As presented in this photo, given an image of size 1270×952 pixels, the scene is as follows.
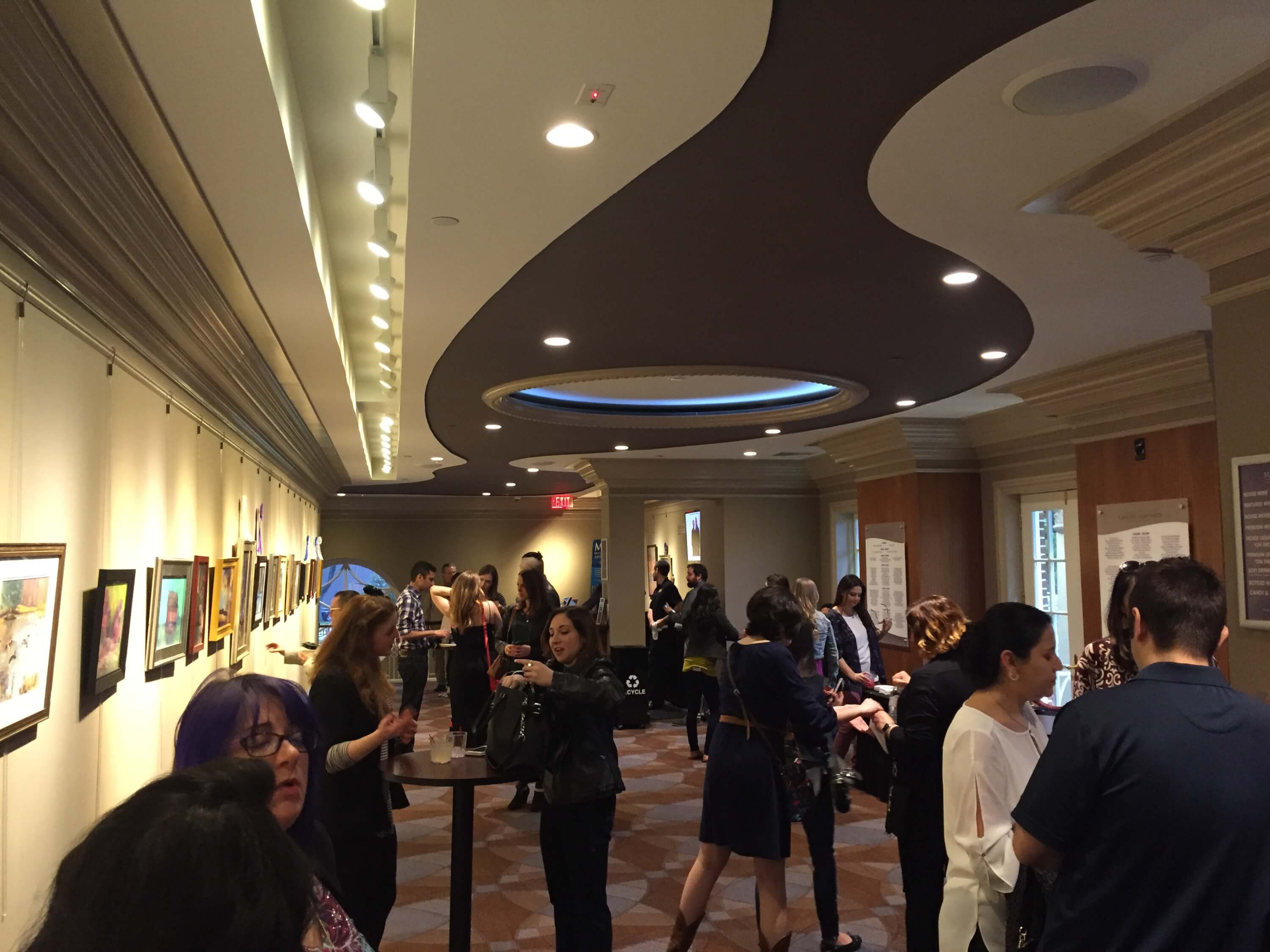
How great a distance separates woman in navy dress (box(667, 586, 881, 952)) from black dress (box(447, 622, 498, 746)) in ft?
11.3

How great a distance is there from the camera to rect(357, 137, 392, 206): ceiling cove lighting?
2.91 m

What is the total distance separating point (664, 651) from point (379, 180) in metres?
8.09

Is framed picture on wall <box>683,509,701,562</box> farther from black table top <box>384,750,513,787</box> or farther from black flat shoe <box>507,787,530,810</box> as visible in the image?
black table top <box>384,750,513,787</box>

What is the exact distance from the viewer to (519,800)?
21.8ft

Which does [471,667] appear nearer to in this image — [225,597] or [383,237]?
[225,597]

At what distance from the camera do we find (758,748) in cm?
356

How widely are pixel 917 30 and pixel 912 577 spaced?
670 centimetres

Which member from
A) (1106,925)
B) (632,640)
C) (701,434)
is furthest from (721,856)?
(632,640)

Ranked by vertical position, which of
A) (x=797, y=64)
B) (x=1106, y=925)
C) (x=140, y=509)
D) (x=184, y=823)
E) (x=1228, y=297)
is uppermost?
(x=797, y=64)

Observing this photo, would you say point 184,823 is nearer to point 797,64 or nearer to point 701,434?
point 797,64

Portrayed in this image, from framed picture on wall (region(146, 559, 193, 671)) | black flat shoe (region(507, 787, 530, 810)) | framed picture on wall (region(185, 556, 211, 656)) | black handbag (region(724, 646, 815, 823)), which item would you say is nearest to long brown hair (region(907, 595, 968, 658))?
black handbag (region(724, 646, 815, 823))

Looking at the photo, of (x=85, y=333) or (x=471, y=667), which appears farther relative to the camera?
(x=471, y=667)

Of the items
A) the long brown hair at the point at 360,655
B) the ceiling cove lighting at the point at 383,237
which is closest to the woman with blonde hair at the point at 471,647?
the ceiling cove lighting at the point at 383,237

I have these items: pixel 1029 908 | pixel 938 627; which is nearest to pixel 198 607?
pixel 938 627
